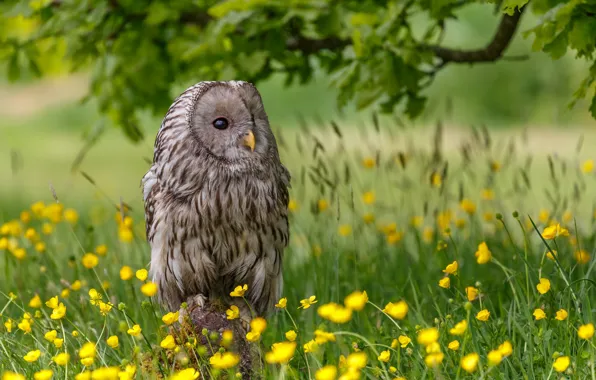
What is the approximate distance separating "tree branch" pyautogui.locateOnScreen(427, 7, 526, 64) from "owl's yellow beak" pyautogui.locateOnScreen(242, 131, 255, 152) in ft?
5.00

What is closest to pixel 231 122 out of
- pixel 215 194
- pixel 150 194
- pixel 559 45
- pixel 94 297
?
pixel 215 194

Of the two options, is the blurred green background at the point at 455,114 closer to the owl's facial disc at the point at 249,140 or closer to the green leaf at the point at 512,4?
the owl's facial disc at the point at 249,140

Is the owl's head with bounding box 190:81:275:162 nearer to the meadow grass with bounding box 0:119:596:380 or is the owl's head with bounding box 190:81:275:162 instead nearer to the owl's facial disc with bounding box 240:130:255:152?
the owl's facial disc with bounding box 240:130:255:152

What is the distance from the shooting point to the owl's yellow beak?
3.36m

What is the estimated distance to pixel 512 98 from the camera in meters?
14.1

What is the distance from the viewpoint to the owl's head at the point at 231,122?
134 inches

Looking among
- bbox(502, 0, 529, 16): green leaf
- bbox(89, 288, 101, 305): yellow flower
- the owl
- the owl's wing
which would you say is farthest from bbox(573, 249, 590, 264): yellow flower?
bbox(89, 288, 101, 305): yellow flower

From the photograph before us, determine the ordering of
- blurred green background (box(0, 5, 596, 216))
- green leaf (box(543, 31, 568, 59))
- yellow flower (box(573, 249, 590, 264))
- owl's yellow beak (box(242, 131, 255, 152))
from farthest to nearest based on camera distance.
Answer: blurred green background (box(0, 5, 596, 216)), yellow flower (box(573, 249, 590, 264)), owl's yellow beak (box(242, 131, 255, 152)), green leaf (box(543, 31, 568, 59))

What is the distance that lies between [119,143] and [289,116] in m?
2.82

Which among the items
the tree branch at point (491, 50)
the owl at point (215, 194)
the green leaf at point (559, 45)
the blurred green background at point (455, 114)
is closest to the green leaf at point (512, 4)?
the green leaf at point (559, 45)

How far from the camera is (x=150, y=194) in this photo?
3.76 m

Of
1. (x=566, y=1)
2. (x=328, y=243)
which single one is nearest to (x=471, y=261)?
A: (x=328, y=243)

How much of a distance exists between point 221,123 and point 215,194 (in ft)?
0.94

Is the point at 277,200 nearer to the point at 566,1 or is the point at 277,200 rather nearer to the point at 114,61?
the point at 566,1
